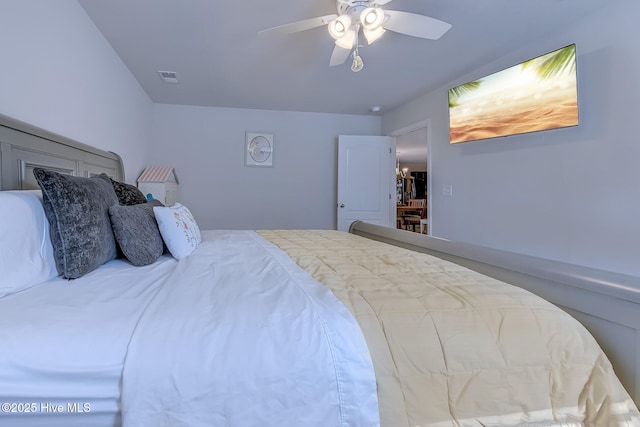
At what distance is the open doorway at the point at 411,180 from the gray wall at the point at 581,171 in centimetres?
299

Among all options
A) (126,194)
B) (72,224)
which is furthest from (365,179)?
(72,224)

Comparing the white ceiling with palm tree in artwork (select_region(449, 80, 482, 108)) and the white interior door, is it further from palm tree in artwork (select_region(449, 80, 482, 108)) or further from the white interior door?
the white interior door

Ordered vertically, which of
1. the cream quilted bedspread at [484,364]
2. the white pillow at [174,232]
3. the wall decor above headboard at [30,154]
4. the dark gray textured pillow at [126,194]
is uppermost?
the wall decor above headboard at [30,154]

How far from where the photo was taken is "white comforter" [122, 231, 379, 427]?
0.66 m

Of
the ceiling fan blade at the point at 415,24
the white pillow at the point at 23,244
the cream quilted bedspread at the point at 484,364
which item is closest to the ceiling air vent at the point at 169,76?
the ceiling fan blade at the point at 415,24

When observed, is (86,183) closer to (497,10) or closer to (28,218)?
(28,218)

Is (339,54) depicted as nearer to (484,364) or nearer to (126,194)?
(126,194)

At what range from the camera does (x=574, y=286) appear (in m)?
1.02

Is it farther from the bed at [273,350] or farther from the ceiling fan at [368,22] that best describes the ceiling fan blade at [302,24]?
the bed at [273,350]

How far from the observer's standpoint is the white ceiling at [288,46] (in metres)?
2.02

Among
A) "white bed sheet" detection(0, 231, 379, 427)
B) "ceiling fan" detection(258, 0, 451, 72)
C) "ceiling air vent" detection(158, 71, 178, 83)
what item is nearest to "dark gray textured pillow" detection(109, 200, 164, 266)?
"white bed sheet" detection(0, 231, 379, 427)

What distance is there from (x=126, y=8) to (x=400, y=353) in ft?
8.61

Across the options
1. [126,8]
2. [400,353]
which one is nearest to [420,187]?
[126,8]

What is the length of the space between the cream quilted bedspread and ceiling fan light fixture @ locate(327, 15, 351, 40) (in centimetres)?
159
